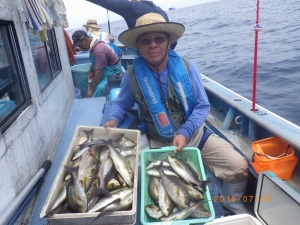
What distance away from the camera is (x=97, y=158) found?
2646mm

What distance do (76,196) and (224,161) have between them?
5.56 feet

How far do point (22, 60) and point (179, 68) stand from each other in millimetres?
1821

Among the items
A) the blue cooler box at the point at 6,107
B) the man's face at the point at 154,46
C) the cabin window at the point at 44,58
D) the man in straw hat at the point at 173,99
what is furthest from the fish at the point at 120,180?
the cabin window at the point at 44,58

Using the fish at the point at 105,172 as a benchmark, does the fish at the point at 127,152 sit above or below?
below

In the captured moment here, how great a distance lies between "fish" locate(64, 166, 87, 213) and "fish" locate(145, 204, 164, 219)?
49 cm

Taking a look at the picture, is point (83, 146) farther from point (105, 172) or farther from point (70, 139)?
point (70, 139)

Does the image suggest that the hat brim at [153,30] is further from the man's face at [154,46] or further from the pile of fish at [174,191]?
the pile of fish at [174,191]

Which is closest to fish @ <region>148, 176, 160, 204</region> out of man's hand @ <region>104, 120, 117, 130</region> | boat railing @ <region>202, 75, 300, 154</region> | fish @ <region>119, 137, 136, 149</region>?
fish @ <region>119, 137, 136, 149</region>

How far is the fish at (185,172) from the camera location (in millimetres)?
2325

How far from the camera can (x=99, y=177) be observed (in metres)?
2.31

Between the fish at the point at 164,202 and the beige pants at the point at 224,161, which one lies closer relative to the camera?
the fish at the point at 164,202

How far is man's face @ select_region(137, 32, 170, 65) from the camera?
9.70ft

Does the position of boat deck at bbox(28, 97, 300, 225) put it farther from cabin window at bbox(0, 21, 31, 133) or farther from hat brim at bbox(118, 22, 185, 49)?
hat brim at bbox(118, 22, 185, 49)

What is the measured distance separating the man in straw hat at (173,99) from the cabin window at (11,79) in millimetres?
995
